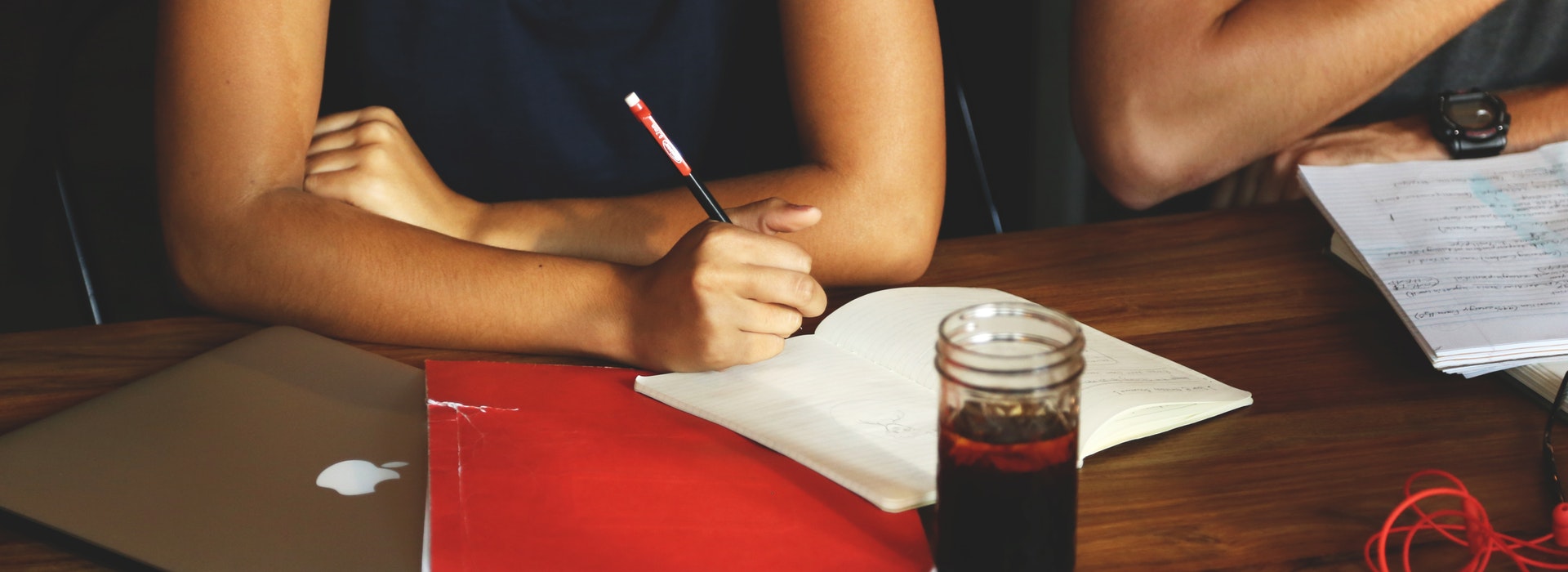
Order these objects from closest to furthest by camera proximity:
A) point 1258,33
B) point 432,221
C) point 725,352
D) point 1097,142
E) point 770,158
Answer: point 725,352 < point 432,221 < point 1258,33 < point 1097,142 < point 770,158

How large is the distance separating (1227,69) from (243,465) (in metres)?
1.06

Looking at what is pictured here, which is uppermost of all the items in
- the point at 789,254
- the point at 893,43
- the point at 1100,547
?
the point at 893,43

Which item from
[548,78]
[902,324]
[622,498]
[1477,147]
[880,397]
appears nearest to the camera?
[622,498]

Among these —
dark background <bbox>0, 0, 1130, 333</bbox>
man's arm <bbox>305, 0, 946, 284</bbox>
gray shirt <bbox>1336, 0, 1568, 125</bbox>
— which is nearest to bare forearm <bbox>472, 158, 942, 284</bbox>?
man's arm <bbox>305, 0, 946, 284</bbox>

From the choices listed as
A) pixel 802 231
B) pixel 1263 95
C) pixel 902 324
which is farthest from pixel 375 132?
pixel 1263 95

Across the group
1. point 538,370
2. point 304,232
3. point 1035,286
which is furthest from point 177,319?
point 1035,286

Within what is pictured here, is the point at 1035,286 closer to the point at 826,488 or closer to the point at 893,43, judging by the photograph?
the point at 893,43

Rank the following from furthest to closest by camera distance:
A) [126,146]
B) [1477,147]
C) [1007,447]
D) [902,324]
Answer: [126,146] < [1477,147] < [902,324] < [1007,447]

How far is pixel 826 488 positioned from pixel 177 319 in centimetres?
66

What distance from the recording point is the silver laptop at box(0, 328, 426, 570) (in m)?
0.64

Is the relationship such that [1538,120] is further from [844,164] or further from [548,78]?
[548,78]

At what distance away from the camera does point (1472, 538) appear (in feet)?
2.06

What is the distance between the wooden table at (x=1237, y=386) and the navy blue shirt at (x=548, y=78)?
407mm

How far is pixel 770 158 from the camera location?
1.50 meters
